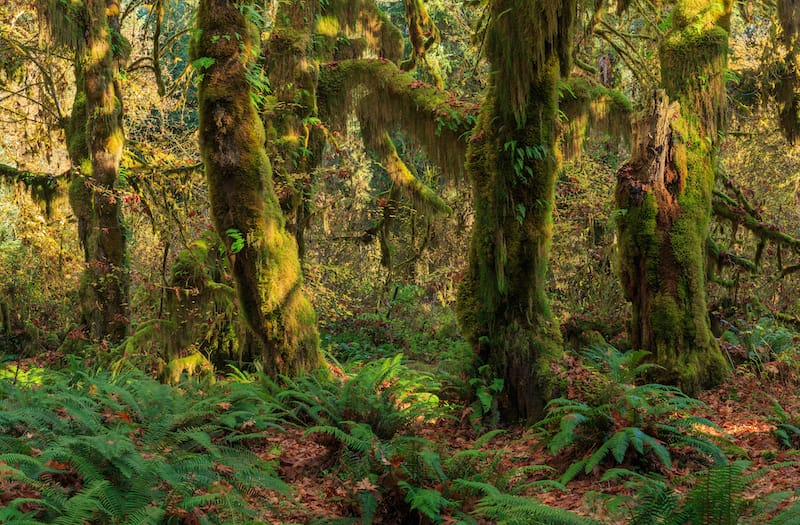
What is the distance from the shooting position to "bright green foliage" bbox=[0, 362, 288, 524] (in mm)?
3629

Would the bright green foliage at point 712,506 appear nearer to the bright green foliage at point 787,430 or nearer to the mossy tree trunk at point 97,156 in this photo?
the bright green foliage at point 787,430

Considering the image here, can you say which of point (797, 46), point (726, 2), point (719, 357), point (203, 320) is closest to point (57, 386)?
point (203, 320)

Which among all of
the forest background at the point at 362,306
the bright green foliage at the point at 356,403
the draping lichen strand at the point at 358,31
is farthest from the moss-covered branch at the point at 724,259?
the draping lichen strand at the point at 358,31

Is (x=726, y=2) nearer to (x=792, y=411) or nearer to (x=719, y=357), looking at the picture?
(x=719, y=357)

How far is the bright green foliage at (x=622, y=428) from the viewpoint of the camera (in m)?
5.09

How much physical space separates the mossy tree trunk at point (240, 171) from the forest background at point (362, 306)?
0.11 feet

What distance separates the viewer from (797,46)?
9859 mm

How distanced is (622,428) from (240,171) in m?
4.40

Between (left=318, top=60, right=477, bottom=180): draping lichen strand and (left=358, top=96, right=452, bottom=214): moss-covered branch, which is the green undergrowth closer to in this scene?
(left=358, top=96, right=452, bottom=214): moss-covered branch

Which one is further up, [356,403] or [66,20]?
[66,20]

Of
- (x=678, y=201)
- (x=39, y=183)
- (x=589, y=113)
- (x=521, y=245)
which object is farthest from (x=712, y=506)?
(x=39, y=183)

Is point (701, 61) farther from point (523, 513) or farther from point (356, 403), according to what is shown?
point (523, 513)

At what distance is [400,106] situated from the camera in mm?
10461

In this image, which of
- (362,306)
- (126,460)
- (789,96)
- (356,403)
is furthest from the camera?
(362,306)
